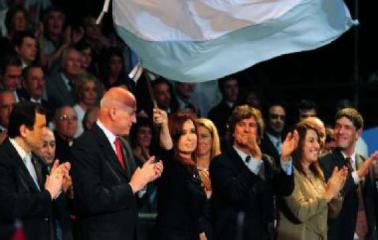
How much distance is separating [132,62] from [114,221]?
16.4ft

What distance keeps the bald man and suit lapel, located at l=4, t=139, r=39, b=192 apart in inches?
13.1

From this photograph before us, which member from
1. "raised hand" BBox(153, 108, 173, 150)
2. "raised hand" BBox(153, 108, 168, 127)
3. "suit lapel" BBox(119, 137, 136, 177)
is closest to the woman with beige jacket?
"raised hand" BBox(153, 108, 173, 150)

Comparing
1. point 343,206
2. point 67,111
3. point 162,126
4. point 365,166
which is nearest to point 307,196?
point 343,206

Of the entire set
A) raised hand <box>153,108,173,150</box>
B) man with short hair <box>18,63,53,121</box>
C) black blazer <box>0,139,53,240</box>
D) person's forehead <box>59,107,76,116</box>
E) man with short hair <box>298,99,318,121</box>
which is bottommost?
black blazer <box>0,139,53,240</box>

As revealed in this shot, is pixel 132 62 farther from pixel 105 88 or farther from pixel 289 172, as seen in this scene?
pixel 289 172

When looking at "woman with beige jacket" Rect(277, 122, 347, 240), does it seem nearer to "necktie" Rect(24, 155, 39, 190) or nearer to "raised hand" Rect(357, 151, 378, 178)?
"raised hand" Rect(357, 151, 378, 178)

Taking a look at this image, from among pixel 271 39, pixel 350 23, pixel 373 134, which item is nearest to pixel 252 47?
pixel 271 39

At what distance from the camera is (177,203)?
999cm

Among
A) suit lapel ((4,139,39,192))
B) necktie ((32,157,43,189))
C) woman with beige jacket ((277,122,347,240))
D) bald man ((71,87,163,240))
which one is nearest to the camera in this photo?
suit lapel ((4,139,39,192))

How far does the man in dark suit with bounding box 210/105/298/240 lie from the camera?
33.5ft

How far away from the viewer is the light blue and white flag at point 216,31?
10.0 m

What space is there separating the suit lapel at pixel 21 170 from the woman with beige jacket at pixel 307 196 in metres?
2.37

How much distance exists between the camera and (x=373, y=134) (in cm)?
1318

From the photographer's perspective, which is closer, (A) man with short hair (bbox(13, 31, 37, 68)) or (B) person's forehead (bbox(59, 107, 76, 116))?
(B) person's forehead (bbox(59, 107, 76, 116))
